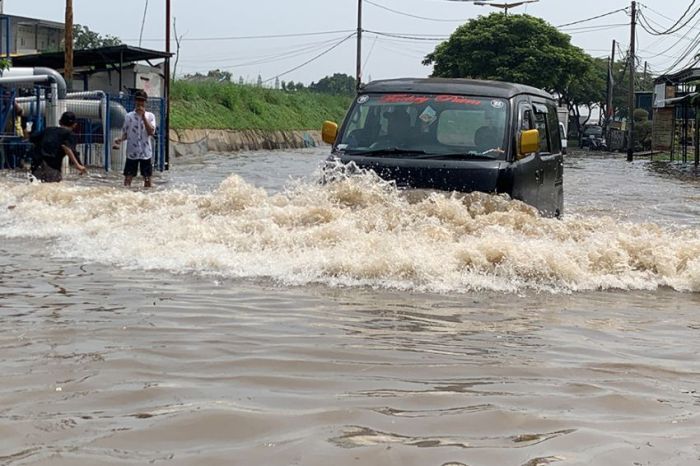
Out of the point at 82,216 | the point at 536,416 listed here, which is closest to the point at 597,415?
the point at 536,416

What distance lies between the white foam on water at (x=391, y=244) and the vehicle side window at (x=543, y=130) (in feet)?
3.11

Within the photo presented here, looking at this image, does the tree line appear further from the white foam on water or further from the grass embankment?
the white foam on water

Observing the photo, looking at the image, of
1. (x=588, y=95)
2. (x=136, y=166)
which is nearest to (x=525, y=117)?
(x=136, y=166)

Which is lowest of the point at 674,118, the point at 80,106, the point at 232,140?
the point at 80,106

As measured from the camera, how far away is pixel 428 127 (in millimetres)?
7598

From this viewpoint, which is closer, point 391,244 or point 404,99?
point 391,244

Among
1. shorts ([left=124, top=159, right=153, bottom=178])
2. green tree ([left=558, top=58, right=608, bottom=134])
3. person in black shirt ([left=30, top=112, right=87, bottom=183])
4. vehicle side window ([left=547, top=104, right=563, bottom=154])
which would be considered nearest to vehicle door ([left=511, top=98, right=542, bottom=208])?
vehicle side window ([left=547, top=104, right=563, bottom=154])

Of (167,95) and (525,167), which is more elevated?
(167,95)

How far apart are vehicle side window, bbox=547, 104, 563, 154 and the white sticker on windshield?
1.88 meters

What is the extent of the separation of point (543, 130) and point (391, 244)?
9.59 feet

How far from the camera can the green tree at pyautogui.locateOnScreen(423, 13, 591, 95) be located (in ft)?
163

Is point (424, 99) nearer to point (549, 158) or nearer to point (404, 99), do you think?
point (404, 99)

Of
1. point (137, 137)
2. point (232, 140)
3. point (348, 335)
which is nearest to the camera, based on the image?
point (348, 335)

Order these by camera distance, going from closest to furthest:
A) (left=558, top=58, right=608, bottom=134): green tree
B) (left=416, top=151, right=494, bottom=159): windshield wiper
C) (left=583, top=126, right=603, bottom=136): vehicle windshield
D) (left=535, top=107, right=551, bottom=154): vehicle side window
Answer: (left=416, top=151, right=494, bottom=159): windshield wiper → (left=535, top=107, right=551, bottom=154): vehicle side window → (left=583, top=126, right=603, bottom=136): vehicle windshield → (left=558, top=58, right=608, bottom=134): green tree
